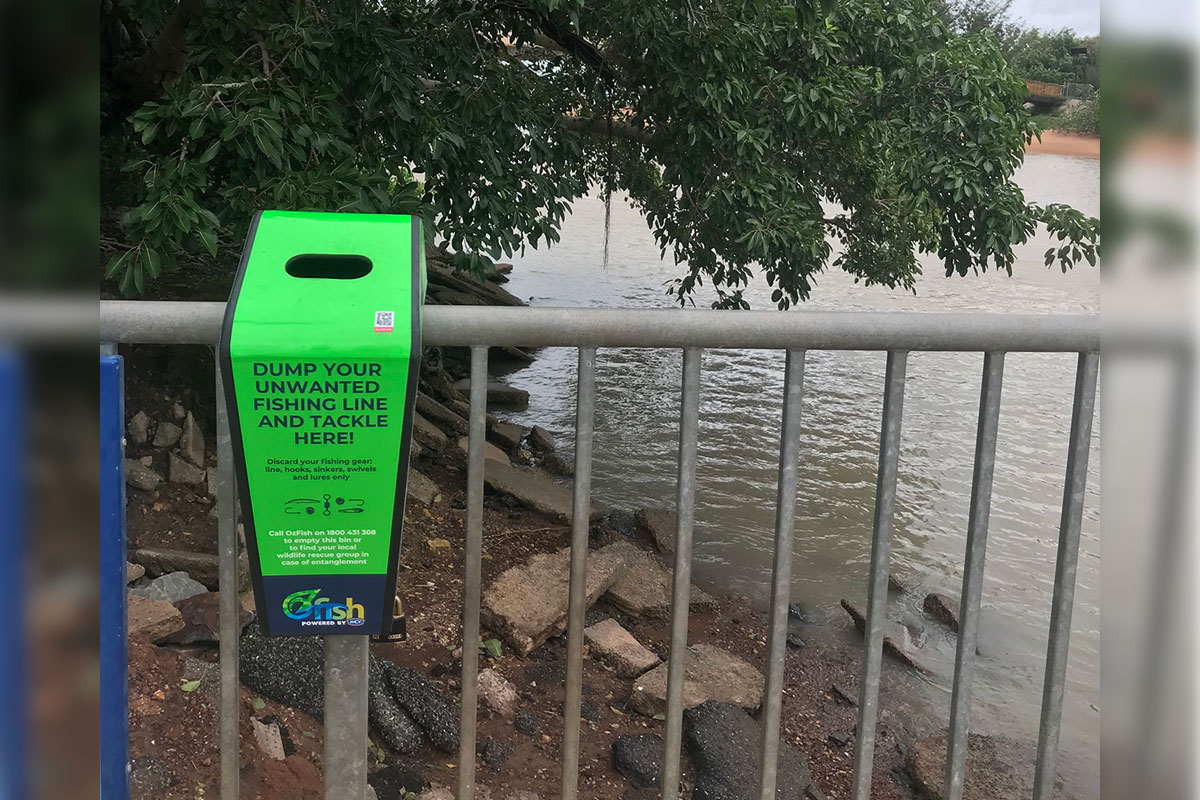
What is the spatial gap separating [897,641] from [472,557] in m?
4.75

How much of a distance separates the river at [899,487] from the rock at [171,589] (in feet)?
10.6

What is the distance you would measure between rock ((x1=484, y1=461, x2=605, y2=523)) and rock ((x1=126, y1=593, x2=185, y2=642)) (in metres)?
2.78

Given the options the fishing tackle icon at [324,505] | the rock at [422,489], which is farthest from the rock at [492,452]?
the fishing tackle icon at [324,505]

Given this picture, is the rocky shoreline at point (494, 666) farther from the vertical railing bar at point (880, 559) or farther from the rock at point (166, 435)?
the vertical railing bar at point (880, 559)

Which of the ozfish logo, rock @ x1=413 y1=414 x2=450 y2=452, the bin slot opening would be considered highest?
the bin slot opening

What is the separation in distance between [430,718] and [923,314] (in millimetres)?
2944

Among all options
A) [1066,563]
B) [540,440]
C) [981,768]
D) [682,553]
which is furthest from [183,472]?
[1066,563]

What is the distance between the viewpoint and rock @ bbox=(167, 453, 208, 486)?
574 centimetres

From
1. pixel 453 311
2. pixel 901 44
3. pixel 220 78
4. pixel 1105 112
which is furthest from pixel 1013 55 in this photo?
pixel 1105 112

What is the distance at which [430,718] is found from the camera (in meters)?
4.07

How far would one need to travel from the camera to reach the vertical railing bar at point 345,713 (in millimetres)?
1716

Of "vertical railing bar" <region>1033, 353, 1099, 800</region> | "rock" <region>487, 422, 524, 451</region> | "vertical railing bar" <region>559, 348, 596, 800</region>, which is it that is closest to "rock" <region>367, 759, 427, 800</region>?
"vertical railing bar" <region>559, 348, 596, 800</region>

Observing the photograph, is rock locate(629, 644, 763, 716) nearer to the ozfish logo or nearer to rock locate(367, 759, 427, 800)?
rock locate(367, 759, 427, 800)

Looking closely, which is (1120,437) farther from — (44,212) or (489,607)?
(489,607)
